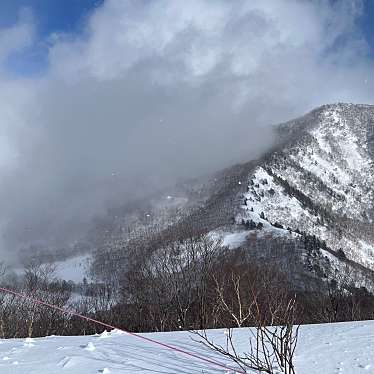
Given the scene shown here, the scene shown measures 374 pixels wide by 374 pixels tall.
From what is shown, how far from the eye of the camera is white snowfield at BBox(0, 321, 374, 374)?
269 inches

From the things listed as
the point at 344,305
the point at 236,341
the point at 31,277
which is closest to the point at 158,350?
the point at 236,341

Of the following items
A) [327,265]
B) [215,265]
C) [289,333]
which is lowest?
[289,333]

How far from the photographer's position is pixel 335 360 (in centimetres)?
682

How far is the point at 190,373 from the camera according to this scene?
22.3 feet

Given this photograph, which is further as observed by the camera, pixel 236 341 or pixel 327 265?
pixel 327 265

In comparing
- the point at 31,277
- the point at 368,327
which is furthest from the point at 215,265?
the point at 368,327

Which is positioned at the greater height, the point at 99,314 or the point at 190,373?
the point at 99,314

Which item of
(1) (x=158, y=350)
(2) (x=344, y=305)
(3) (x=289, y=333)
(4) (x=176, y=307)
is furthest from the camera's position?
(2) (x=344, y=305)

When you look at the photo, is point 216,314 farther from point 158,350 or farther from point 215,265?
point 215,265

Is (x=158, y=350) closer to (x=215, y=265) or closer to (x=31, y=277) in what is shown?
(x=215, y=265)

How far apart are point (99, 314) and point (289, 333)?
4943 centimetres

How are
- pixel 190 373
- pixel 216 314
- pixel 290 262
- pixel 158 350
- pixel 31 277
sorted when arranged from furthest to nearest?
pixel 290 262, pixel 31 277, pixel 216 314, pixel 158 350, pixel 190 373

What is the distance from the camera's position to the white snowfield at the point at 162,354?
684 cm

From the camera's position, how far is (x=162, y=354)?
805cm
